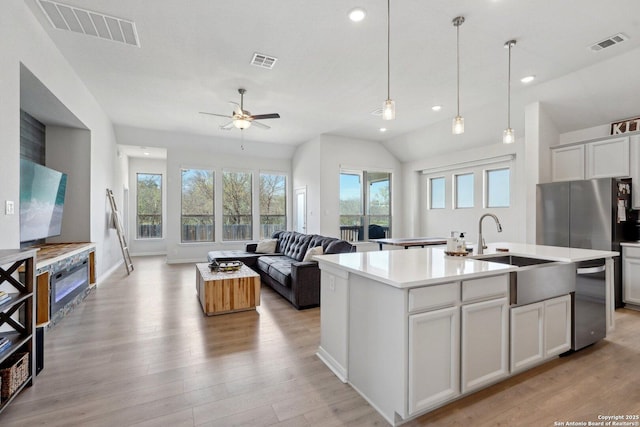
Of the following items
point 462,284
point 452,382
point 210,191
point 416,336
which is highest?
point 210,191

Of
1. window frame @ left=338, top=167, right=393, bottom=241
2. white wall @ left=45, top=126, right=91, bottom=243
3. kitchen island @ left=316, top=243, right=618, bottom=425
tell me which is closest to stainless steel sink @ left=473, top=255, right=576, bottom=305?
kitchen island @ left=316, top=243, right=618, bottom=425

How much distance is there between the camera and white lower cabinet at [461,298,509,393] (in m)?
1.95

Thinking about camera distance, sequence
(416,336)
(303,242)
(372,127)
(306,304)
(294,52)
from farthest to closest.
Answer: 1. (372,127)
2. (303,242)
3. (306,304)
4. (294,52)
5. (416,336)

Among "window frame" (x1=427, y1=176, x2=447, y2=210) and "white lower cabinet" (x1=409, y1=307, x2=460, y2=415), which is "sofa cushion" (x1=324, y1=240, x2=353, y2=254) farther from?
"window frame" (x1=427, y1=176, x2=447, y2=210)

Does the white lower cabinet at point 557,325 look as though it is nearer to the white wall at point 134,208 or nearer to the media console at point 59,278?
the media console at point 59,278

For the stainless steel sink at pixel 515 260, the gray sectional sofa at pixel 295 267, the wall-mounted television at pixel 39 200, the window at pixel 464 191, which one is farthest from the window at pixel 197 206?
the stainless steel sink at pixel 515 260

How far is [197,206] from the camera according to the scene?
807cm

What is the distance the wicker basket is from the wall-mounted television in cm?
169

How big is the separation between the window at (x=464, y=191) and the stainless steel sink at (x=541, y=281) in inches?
179

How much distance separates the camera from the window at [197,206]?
26.0 feet

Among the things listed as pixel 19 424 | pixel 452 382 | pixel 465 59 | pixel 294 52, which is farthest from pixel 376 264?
pixel 465 59

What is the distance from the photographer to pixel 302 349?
2.79 meters

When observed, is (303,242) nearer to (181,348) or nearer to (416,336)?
(181,348)

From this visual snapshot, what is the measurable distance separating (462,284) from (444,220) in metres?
6.08
